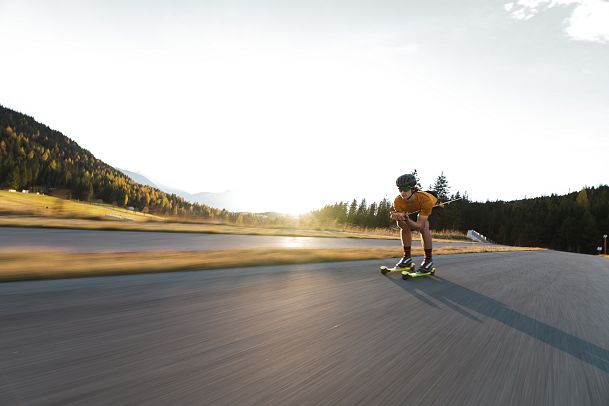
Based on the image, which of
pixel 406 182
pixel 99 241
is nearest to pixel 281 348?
pixel 406 182

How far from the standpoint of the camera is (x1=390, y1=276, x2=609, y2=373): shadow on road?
2.12m

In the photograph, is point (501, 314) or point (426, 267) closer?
point (501, 314)

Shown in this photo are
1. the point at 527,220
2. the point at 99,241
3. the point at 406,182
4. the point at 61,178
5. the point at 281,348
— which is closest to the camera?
the point at 281,348

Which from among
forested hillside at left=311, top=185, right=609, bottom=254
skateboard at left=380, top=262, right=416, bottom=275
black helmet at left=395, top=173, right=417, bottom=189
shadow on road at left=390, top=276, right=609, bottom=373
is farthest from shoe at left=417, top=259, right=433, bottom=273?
forested hillside at left=311, top=185, right=609, bottom=254

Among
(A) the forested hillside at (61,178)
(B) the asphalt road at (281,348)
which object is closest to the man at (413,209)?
(B) the asphalt road at (281,348)

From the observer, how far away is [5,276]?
10.1ft

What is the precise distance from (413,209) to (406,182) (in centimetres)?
45

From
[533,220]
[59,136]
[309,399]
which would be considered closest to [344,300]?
[309,399]

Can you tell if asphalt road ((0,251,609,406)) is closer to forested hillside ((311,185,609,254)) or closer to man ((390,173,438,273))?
man ((390,173,438,273))

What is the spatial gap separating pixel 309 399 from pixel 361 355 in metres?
0.59

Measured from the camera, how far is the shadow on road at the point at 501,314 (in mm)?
2121

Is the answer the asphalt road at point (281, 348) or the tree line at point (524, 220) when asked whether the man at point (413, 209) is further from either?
the tree line at point (524, 220)

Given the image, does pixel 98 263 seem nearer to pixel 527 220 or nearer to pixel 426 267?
pixel 426 267

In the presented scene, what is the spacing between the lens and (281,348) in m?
1.77
